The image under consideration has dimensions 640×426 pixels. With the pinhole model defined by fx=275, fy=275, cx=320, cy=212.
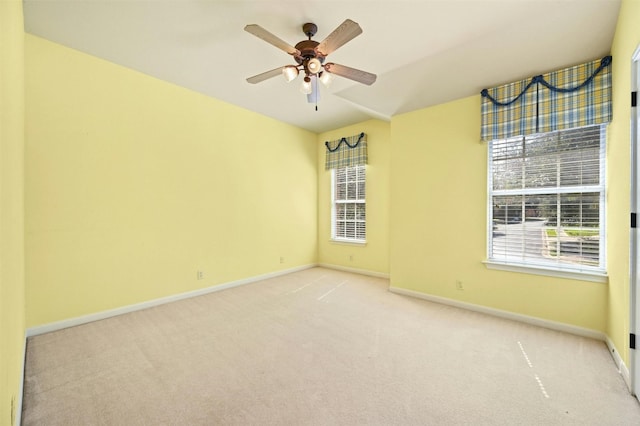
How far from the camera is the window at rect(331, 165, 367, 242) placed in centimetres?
529

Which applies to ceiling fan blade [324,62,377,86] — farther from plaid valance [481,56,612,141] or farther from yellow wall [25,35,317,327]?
yellow wall [25,35,317,327]

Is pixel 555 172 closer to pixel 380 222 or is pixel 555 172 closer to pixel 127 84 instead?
pixel 380 222

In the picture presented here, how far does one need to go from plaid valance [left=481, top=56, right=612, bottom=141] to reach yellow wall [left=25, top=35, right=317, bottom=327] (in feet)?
11.1

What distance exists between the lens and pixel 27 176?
2586 millimetres

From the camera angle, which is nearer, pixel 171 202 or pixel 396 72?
pixel 396 72

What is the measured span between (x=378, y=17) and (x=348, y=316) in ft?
9.72

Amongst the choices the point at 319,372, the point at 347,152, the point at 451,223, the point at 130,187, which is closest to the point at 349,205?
the point at 347,152

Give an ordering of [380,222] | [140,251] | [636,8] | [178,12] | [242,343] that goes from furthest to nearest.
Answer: [380,222], [140,251], [242,343], [178,12], [636,8]

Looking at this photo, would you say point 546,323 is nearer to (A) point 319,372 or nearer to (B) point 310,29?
(A) point 319,372

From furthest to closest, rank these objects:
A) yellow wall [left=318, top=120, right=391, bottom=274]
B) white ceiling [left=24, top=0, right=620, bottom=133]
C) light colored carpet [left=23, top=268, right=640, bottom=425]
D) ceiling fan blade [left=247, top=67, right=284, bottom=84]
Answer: yellow wall [left=318, top=120, right=391, bottom=274] < ceiling fan blade [left=247, top=67, right=284, bottom=84] < white ceiling [left=24, top=0, right=620, bottom=133] < light colored carpet [left=23, top=268, right=640, bottom=425]

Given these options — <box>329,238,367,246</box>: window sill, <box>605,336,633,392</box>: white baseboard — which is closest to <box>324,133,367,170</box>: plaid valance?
<box>329,238,367,246</box>: window sill

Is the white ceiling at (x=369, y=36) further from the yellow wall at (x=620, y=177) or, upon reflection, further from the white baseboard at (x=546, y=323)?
the white baseboard at (x=546, y=323)

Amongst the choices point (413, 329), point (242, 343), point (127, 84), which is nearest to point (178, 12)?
point (127, 84)

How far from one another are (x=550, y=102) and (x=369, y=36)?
1990 mm
